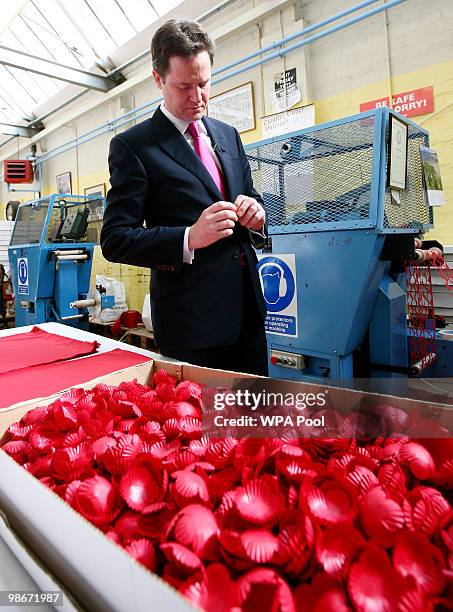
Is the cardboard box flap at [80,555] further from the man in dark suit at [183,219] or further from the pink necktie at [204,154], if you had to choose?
the pink necktie at [204,154]

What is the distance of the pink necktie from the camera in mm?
1201

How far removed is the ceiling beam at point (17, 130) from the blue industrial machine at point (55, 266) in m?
4.16

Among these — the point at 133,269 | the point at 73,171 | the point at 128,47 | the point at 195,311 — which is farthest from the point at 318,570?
the point at 73,171

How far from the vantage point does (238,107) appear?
423 centimetres

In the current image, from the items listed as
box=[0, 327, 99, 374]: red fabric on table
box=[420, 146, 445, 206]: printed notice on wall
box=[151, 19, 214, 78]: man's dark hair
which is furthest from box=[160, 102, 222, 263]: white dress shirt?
box=[420, 146, 445, 206]: printed notice on wall

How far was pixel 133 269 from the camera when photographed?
5.14 metres

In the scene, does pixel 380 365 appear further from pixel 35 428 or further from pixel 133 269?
pixel 133 269

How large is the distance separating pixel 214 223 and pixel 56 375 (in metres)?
0.59

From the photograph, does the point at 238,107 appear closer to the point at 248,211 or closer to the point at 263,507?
the point at 248,211

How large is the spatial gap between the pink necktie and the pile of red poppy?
0.71m

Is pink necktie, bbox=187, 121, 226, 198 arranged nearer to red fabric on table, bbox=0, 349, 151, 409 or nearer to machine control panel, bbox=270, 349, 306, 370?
red fabric on table, bbox=0, 349, 151, 409

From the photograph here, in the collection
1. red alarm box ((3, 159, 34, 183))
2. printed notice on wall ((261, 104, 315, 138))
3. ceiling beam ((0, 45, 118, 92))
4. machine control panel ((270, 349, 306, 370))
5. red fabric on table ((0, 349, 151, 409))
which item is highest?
ceiling beam ((0, 45, 118, 92))

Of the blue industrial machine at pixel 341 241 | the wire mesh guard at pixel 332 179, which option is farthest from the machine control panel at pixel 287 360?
the wire mesh guard at pixel 332 179

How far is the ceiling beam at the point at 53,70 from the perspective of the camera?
16.0 ft
